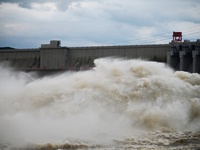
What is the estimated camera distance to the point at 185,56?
36969 millimetres

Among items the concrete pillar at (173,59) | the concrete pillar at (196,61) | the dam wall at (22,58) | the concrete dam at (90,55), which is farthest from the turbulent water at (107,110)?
the dam wall at (22,58)

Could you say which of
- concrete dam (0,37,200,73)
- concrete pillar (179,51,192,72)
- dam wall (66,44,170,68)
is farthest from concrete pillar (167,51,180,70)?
dam wall (66,44,170,68)

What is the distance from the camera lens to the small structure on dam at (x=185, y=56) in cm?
3508

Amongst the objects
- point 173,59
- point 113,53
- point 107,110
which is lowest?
point 107,110

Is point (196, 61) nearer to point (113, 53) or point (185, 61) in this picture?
point (185, 61)

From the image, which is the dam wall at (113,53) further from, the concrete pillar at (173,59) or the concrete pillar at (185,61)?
the concrete pillar at (185,61)

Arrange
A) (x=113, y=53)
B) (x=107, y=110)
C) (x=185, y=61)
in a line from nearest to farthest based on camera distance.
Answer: (x=107, y=110), (x=185, y=61), (x=113, y=53)

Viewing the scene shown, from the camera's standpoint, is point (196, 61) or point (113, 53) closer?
point (196, 61)

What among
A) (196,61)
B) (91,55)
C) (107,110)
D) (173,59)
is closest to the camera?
(107,110)

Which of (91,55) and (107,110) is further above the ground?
(91,55)

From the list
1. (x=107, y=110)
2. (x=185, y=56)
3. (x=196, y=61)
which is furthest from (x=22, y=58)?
(x=107, y=110)

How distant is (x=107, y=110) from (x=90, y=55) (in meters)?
28.8

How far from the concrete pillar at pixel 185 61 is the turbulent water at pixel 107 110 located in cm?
1361

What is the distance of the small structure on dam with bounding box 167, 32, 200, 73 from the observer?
35.1 m
